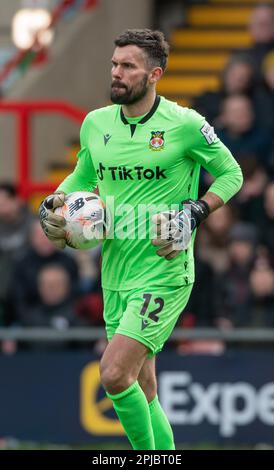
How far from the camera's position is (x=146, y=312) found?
27.2ft

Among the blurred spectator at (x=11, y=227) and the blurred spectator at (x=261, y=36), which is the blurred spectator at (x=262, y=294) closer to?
the blurred spectator at (x=11, y=227)

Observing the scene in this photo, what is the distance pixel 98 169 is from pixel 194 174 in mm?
564

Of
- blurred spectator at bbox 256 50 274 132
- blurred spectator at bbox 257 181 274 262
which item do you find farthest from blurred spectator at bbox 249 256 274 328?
blurred spectator at bbox 256 50 274 132

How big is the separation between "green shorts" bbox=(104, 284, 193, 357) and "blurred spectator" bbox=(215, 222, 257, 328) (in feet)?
12.1

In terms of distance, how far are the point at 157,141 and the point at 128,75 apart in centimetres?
41

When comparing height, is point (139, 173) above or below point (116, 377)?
above

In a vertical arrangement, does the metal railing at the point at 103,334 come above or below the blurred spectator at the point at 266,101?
below

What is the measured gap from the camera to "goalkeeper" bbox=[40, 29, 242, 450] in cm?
823

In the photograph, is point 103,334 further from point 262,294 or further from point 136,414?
point 136,414

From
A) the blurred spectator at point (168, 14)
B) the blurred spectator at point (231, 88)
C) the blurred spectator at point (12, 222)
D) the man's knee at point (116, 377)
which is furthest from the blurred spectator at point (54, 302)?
the blurred spectator at point (168, 14)

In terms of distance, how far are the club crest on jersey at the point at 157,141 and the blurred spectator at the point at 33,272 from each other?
413 cm

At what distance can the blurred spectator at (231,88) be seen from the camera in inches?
520

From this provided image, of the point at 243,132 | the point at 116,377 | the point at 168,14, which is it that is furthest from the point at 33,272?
the point at 168,14

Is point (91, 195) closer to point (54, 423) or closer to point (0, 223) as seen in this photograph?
point (54, 423)
